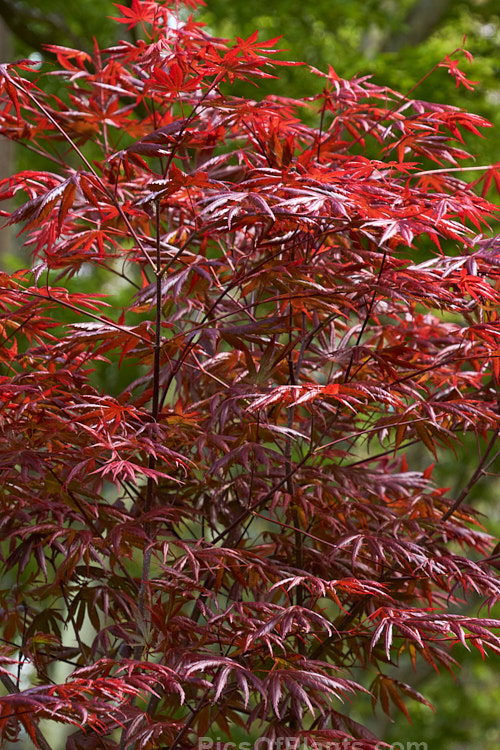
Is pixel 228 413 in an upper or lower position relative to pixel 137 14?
lower

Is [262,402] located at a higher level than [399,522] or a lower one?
higher

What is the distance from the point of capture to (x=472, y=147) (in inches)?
199

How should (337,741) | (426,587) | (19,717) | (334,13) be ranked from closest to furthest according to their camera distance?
(19,717)
(337,741)
(426,587)
(334,13)

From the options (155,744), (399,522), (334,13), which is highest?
(334,13)

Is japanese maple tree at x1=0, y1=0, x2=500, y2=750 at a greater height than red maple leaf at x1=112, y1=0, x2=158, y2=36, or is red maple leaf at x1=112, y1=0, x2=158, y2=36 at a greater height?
red maple leaf at x1=112, y1=0, x2=158, y2=36

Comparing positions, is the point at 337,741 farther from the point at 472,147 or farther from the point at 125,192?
the point at 472,147

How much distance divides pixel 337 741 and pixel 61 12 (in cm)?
576

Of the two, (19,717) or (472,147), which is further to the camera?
(472,147)

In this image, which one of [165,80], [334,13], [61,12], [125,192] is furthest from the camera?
[61,12]

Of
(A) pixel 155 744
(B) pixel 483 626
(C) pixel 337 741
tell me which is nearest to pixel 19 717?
(A) pixel 155 744

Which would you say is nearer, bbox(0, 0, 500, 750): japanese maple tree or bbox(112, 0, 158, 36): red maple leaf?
bbox(0, 0, 500, 750): japanese maple tree

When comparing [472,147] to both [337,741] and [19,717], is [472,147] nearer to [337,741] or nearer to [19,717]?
[337,741]

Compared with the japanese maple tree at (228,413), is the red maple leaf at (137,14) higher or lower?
higher

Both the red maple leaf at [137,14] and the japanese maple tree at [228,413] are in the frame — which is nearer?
the japanese maple tree at [228,413]
